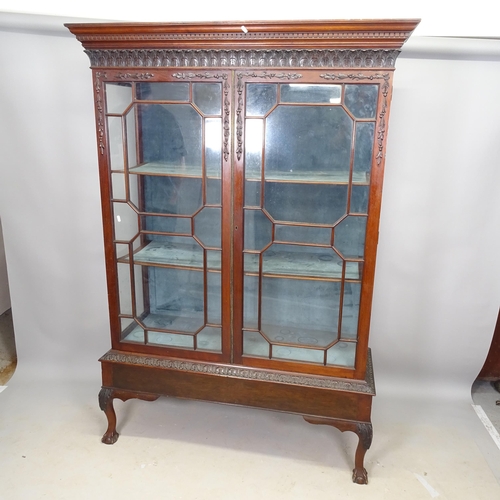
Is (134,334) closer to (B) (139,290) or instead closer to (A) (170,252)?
(B) (139,290)

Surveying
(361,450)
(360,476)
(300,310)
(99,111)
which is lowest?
(360,476)

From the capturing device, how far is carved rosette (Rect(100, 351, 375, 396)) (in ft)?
5.58

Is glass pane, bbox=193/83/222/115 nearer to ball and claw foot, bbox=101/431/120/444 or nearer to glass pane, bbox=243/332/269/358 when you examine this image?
glass pane, bbox=243/332/269/358

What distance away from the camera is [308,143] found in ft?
5.24

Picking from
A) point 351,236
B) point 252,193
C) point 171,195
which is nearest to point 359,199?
point 351,236

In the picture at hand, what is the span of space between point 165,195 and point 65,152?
798 millimetres

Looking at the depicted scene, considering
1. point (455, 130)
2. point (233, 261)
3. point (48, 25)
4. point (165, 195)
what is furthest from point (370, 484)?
point (48, 25)

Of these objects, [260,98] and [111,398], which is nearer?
[260,98]

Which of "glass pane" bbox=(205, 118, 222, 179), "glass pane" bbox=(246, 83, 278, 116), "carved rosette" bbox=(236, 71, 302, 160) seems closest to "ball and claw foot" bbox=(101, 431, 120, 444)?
"glass pane" bbox=(205, 118, 222, 179)

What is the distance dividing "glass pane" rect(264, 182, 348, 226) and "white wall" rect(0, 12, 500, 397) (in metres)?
0.60

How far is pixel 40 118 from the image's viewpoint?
2.21 meters

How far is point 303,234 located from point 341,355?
460mm

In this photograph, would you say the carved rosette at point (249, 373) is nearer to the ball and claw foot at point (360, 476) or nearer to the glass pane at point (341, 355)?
the glass pane at point (341, 355)

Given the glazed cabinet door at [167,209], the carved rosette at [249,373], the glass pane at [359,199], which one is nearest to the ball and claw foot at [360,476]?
the carved rosette at [249,373]
